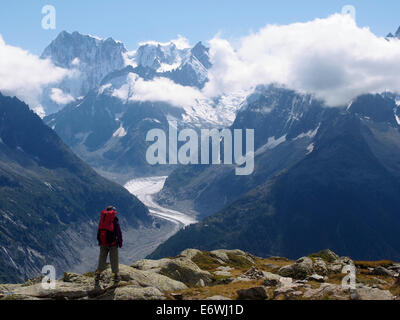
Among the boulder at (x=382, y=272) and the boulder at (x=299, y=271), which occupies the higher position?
the boulder at (x=299, y=271)

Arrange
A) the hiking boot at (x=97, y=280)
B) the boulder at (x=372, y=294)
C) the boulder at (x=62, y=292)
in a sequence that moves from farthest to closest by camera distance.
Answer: the hiking boot at (x=97, y=280)
the boulder at (x=62, y=292)
the boulder at (x=372, y=294)

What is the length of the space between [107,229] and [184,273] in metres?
18.6

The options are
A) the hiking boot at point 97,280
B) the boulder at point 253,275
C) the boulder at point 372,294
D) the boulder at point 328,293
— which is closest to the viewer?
the boulder at point 372,294

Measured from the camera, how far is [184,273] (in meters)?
58.1

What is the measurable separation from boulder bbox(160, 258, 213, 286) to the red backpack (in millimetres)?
14813

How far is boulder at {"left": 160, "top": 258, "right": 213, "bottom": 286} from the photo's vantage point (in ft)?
185

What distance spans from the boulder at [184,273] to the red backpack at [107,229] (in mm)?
14813

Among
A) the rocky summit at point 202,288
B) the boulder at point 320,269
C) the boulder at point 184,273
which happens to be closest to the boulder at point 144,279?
the rocky summit at point 202,288

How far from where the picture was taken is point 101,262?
1734 inches

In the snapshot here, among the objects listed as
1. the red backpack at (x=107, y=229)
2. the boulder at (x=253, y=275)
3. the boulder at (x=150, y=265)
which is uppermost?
the red backpack at (x=107, y=229)

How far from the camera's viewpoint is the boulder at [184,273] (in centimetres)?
5653

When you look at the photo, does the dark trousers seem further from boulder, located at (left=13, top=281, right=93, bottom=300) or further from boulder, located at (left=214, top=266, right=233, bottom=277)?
boulder, located at (left=214, top=266, right=233, bottom=277)

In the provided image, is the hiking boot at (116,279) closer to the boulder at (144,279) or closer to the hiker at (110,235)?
the hiker at (110,235)
